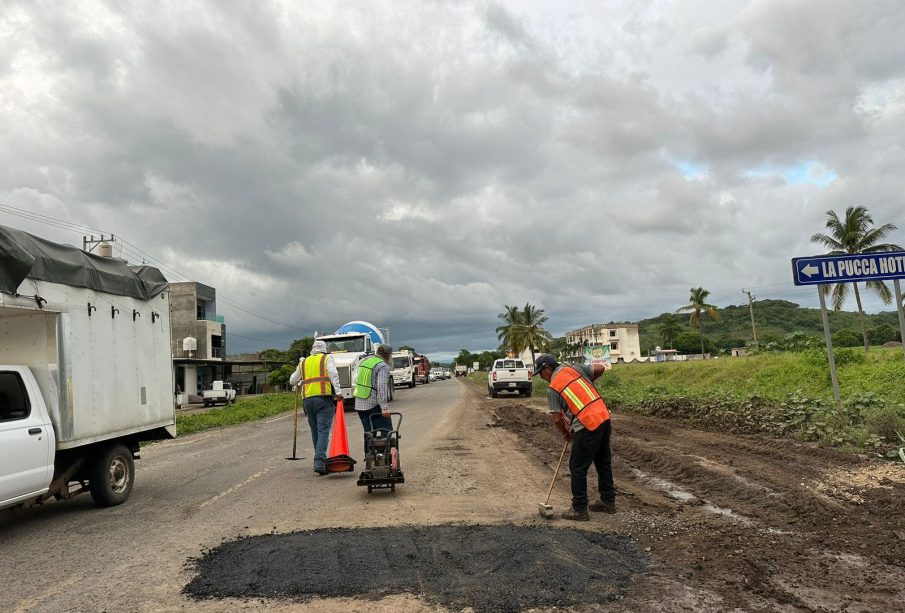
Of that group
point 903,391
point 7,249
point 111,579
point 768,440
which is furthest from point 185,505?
point 903,391

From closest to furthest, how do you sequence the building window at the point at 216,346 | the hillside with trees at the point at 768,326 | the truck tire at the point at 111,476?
the truck tire at the point at 111,476
the building window at the point at 216,346
the hillside with trees at the point at 768,326

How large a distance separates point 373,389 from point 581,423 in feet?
10.2

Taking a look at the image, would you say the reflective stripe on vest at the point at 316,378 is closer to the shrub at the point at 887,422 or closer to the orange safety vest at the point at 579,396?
the orange safety vest at the point at 579,396

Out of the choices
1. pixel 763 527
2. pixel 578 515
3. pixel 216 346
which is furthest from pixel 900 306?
pixel 216 346

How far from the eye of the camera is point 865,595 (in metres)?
4.14

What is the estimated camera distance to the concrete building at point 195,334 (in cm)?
5303

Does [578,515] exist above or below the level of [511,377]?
below

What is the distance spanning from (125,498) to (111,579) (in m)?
3.46

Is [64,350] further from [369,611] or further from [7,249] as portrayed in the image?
[369,611]

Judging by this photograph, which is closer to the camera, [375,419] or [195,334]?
[375,419]

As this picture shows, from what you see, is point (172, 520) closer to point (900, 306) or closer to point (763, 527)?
point (763, 527)

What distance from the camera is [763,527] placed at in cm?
582

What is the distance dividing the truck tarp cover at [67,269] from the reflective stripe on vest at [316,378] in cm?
245

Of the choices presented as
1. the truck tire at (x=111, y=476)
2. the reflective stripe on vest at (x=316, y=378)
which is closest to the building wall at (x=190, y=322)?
the reflective stripe on vest at (x=316, y=378)
